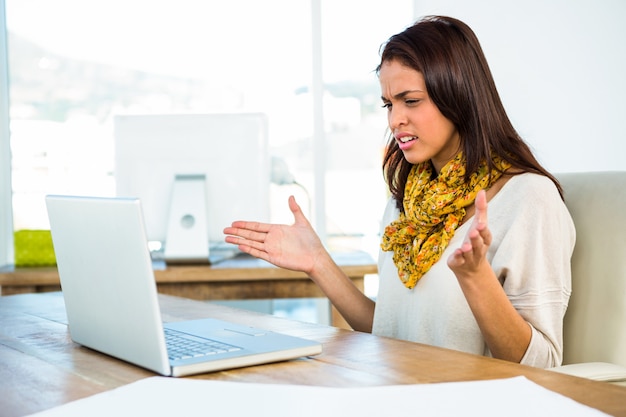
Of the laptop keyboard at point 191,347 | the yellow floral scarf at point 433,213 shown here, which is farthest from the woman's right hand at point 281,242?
the laptop keyboard at point 191,347

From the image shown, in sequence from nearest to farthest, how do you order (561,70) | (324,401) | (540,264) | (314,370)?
(324,401), (314,370), (540,264), (561,70)

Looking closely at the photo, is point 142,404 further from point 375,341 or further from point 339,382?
point 375,341

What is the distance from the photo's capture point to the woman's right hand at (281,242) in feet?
5.57

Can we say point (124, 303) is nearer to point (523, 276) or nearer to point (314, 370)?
point (314, 370)

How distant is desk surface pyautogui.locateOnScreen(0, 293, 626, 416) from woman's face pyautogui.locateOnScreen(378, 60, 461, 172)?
46 centimetres

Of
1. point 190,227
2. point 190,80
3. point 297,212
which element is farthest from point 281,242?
point 190,80

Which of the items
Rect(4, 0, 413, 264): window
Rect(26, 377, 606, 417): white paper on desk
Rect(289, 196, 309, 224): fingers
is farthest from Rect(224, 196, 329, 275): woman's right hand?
Rect(4, 0, 413, 264): window

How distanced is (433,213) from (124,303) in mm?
769

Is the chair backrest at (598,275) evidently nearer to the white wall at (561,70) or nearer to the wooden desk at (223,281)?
the wooden desk at (223,281)

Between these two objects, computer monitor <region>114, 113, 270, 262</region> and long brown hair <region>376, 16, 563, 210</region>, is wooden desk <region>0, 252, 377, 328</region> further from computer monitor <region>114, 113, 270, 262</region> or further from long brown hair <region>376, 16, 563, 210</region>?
long brown hair <region>376, 16, 563, 210</region>


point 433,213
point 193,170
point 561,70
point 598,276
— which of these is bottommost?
point 598,276

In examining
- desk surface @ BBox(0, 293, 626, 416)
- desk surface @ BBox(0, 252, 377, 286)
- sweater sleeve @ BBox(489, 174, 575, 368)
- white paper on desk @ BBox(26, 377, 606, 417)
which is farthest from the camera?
desk surface @ BBox(0, 252, 377, 286)

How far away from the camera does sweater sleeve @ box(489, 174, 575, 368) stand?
1.45 meters

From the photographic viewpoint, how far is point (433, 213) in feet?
5.43
